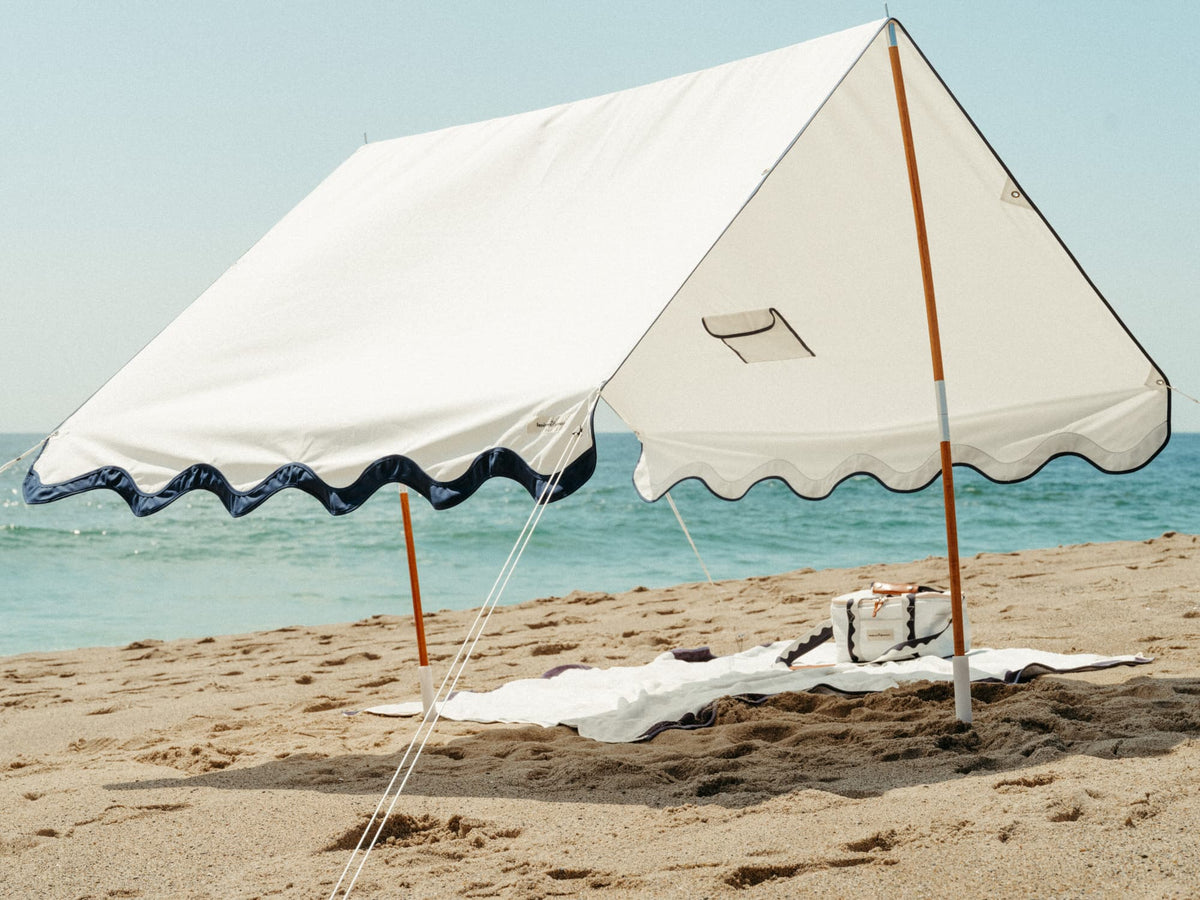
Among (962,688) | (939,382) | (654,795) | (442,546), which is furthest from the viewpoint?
(442,546)

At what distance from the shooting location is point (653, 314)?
8.71 feet

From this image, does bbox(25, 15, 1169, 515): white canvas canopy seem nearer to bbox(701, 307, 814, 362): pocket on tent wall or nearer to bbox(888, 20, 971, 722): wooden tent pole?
bbox(701, 307, 814, 362): pocket on tent wall

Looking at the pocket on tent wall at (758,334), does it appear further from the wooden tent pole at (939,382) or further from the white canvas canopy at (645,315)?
the wooden tent pole at (939,382)

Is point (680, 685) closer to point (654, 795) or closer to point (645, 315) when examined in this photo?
point (654, 795)

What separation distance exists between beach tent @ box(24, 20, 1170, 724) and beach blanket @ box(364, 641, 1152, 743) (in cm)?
74

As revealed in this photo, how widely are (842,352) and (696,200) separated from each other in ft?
5.05

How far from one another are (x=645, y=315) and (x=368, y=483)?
0.80m

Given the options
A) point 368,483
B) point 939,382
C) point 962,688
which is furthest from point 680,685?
point 368,483

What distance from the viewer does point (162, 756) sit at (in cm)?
361

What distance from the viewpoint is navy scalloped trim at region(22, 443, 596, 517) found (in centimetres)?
254

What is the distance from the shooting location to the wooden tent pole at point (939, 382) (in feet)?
9.32

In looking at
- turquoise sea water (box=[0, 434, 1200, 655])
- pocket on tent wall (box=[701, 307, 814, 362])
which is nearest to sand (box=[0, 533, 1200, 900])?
pocket on tent wall (box=[701, 307, 814, 362])

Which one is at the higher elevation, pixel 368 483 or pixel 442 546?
pixel 442 546

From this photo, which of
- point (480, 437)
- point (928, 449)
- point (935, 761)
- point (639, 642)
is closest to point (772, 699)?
point (935, 761)
